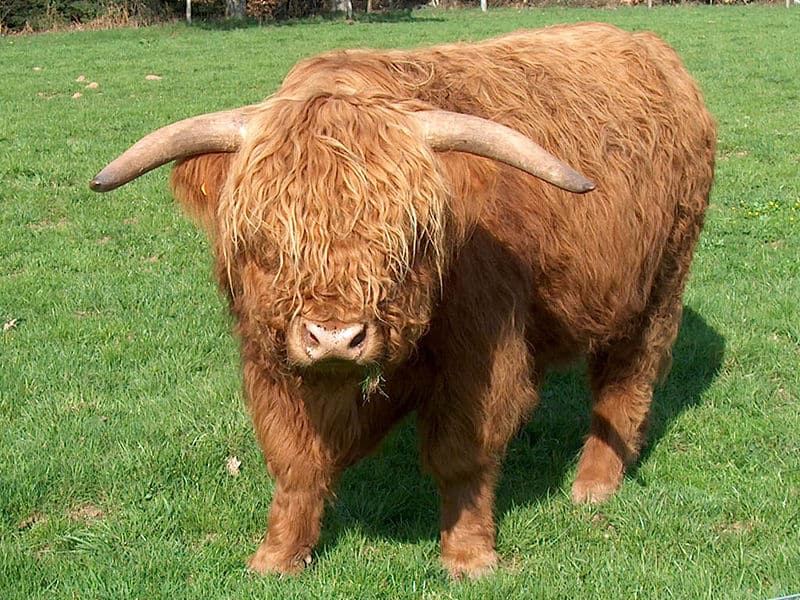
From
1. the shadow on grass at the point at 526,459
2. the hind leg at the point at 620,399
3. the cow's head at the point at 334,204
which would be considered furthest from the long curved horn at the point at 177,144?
the hind leg at the point at 620,399

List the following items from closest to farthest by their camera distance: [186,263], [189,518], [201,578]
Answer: [201,578], [189,518], [186,263]

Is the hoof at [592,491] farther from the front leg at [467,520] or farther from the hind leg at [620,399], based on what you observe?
the front leg at [467,520]

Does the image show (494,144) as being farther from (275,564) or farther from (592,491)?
(592,491)

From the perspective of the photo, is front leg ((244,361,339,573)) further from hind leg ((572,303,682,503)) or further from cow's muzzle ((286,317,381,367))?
hind leg ((572,303,682,503))

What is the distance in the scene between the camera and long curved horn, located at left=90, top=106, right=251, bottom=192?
9.05 feet

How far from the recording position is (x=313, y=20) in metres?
28.8

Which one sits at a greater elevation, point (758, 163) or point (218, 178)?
point (218, 178)

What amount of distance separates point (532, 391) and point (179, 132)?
163 centimetres

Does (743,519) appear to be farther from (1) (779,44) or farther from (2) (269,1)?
(2) (269,1)

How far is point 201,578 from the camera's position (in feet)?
11.7

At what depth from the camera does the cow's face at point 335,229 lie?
2611mm

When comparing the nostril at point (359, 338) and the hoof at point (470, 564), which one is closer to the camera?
the nostril at point (359, 338)

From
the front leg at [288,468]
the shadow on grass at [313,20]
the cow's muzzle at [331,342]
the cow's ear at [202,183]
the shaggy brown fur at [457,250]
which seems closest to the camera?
the cow's muzzle at [331,342]

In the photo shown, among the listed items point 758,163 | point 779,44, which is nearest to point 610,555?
point 758,163
